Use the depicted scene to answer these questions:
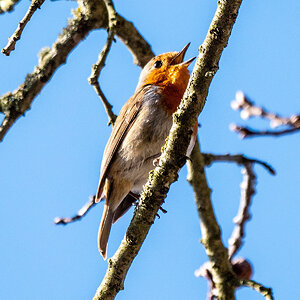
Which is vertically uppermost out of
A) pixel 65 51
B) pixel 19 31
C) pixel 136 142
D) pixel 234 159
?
pixel 65 51

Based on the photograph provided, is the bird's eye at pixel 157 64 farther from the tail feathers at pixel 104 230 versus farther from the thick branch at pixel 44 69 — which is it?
the tail feathers at pixel 104 230

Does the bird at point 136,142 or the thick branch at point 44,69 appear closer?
the bird at point 136,142

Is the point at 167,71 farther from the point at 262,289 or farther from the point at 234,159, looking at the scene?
the point at 262,289

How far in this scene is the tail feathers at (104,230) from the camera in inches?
182

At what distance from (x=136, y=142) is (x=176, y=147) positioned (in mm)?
1550

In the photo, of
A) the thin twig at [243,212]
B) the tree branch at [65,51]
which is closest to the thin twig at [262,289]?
the thin twig at [243,212]

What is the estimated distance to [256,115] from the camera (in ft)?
11.1

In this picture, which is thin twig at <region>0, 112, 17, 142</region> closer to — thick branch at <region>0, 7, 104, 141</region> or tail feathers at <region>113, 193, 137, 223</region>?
thick branch at <region>0, 7, 104, 141</region>

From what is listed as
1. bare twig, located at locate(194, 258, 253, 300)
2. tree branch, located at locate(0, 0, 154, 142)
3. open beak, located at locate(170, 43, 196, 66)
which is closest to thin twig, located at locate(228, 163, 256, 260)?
bare twig, located at locate(194, 258, 253, 300)

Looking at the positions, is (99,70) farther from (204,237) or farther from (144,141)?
(204,237)

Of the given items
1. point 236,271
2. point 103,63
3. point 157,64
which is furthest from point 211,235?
point 103,63

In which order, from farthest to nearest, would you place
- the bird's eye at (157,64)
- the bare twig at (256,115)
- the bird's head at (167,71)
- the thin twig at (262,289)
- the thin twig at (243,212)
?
the bird's eye at (157,64) < the bird's head at (167,71) < the thin twig at (243,212) < the thin twig at (262,289) < the bare twig at (256,115)

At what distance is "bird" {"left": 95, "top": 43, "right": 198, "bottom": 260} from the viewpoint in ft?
15.2

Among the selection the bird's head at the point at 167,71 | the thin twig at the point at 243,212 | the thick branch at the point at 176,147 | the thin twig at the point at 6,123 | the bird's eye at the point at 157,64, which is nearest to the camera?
the thick branch at the point at 176,147
